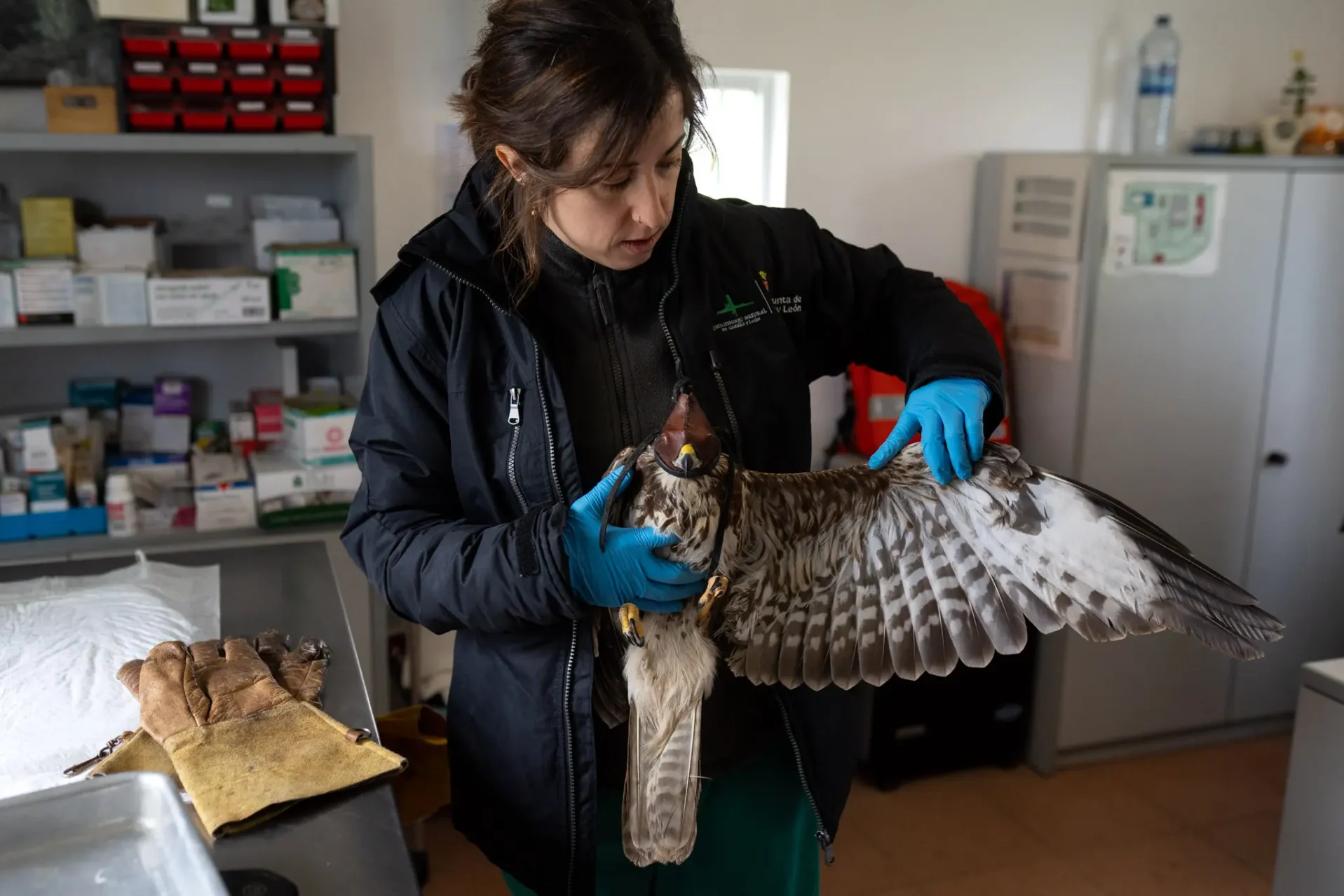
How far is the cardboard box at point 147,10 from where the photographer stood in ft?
7.26

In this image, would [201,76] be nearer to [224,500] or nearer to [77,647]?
[224,500]

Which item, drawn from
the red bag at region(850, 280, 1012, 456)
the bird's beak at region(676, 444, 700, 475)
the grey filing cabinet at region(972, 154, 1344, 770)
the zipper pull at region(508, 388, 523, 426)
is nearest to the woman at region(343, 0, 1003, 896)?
the zipper pull at region(508, 388, 523, 426)

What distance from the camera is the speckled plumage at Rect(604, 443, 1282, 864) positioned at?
1252mm

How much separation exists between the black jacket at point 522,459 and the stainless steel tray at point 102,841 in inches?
13.1

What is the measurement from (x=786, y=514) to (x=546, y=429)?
0.30 meters

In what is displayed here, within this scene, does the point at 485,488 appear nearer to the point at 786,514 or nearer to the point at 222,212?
the point at 786,514

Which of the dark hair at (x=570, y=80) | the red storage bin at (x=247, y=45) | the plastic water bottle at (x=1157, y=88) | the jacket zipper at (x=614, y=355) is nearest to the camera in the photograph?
the dark hair at (x=570, y=80)

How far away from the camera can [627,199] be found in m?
1.22

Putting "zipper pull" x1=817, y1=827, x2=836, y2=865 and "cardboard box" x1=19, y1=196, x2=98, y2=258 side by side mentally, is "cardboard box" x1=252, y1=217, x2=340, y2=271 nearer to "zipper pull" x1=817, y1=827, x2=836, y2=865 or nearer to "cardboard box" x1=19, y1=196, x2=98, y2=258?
"cardboard box" x1=19, y1=196, x2=98, y2=258

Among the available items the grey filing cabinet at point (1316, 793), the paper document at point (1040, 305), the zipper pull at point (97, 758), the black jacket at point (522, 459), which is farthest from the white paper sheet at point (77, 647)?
the paper document at point (1040, 305)

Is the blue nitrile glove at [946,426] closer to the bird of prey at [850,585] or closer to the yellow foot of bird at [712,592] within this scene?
the bird of prey at [850,585]

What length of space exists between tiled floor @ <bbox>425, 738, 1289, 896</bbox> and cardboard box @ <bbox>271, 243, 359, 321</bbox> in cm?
130

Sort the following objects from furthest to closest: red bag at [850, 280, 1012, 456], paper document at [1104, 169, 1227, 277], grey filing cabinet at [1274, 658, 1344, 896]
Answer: red bag at [850, 280, 1012, 456]
paper document at [1104, 169, 1227, 277]
grey filing cabinet at [1274, 658, 1344, 896]

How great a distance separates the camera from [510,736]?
137cm
